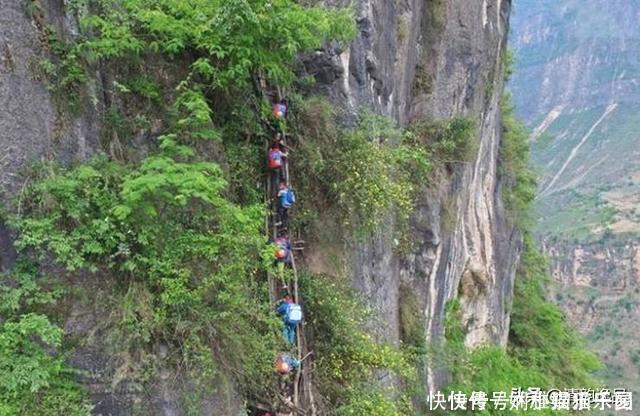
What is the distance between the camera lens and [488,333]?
1409 centimetres

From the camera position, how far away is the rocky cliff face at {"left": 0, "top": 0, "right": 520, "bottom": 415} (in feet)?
14.0

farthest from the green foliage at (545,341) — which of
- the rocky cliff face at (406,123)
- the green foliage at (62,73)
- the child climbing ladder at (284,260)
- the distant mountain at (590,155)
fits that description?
the green foliage at (62,73)

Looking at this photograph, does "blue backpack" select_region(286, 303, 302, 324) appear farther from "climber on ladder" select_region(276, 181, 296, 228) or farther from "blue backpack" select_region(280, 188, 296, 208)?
"blue backpack" select_region(280, 188, 296, 208)

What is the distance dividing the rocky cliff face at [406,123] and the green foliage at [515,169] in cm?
92

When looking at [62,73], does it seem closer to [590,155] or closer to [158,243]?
[158,243]

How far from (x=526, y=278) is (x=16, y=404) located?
60.0 feet


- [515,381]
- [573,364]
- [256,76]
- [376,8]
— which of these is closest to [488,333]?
[515,381]

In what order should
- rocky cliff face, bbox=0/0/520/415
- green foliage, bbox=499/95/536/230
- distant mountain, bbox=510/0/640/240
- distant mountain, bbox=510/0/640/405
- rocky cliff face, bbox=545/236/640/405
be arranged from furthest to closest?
distant mountain, bbox=510/0/640/240, distant mountain, bbox=510/0/640/405, rocky cliff face, bbox=545/236/640/405, green foliage, bbox=499/95/536/230, rocky cliff face, bbox=0/0/520/415

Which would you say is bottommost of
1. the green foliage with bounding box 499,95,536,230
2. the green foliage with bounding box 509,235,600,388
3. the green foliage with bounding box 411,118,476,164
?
the green foliage with bounding box 509,235,600,388

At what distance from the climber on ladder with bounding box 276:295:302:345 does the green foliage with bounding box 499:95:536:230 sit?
37.3 feet

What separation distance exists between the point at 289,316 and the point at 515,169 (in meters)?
13.9

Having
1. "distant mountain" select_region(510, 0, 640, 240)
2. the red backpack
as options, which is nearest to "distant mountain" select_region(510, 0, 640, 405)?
"distant mountain" select_region(510, 0, 640, 240)

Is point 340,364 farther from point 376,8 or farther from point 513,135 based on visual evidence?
point 513,135

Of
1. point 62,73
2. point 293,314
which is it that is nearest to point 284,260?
point 293,314
